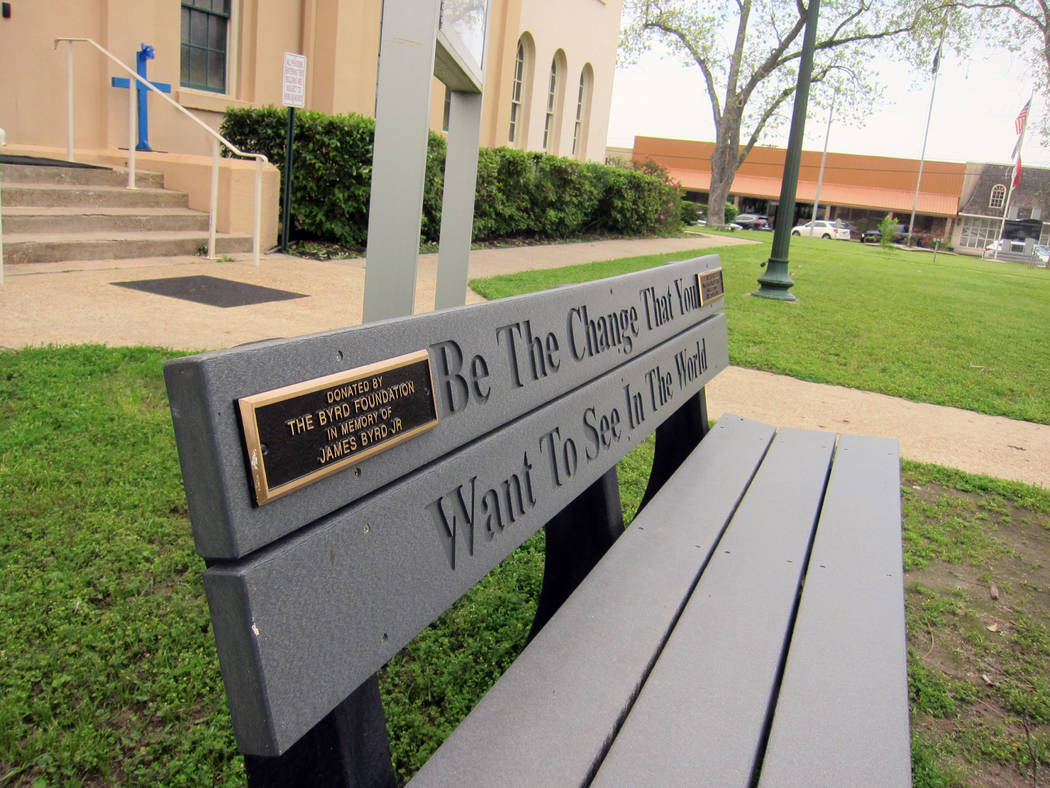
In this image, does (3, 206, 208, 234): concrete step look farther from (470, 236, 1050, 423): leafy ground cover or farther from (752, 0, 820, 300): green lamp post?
(752, 0, 820, 300): green lamp post

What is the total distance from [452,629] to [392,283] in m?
1.04

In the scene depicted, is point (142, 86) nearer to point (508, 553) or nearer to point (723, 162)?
point (508, 553)

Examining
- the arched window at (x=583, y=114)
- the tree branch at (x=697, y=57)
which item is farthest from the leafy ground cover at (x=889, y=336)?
the tree branch at (x=697, y=57)

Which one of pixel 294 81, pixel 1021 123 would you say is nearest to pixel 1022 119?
pixel 1021 123

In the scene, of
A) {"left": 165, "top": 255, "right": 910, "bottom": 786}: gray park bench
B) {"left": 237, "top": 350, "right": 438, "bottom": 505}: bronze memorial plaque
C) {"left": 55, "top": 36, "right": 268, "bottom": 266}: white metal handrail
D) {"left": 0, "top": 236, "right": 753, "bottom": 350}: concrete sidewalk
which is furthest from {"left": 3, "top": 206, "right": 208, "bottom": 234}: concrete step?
{"left": 237, "top": 350, "right": 438, "bottom": 505}: bronze memorial plaque

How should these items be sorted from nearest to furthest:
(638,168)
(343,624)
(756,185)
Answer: (343,624), (638,168), (756,185)

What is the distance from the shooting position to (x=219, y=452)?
1.03 metres

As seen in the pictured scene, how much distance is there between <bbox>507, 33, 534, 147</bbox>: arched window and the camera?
65.0 feet

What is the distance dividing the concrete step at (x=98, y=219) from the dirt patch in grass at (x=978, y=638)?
7.10 meters

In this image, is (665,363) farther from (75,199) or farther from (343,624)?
(75,199)

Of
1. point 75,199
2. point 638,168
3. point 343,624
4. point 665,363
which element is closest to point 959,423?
point 665,363

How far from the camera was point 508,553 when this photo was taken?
1716mm

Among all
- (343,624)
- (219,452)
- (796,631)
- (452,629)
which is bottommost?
(452,629)

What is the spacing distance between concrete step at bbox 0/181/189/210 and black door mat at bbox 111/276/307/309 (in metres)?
1.81
